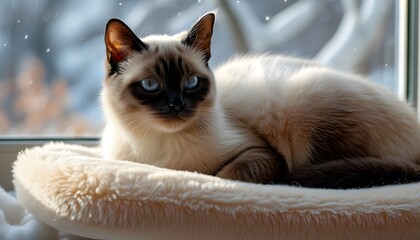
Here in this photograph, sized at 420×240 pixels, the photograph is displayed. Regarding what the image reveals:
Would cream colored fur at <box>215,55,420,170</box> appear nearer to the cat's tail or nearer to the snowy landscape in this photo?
the cat's tail

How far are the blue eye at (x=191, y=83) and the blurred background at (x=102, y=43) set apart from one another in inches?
19.5

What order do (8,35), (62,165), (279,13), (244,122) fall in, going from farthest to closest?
(279,13) < (8,35) < (244,122) < (62,165)

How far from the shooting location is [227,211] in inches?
36.7

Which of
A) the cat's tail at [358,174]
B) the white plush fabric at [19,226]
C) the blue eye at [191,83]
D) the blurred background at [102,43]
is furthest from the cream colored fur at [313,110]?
the white plush fabric at [19,226]

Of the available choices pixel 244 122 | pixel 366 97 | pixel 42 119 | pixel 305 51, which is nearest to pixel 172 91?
pixel 244 122

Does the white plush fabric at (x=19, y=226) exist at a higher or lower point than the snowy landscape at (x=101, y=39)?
lower

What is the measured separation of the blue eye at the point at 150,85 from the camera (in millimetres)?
1265

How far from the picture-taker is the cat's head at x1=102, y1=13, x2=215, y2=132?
1.25m

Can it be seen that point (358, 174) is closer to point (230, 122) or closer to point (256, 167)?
point (256, 167)

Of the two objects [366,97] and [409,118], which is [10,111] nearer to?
[366,97]

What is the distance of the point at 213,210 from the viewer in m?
0.94

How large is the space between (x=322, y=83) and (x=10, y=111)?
110cm

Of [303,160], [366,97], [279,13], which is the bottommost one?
[303,160]

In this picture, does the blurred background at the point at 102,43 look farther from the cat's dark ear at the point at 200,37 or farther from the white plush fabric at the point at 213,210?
the white plush fabric at the point at 213,210
